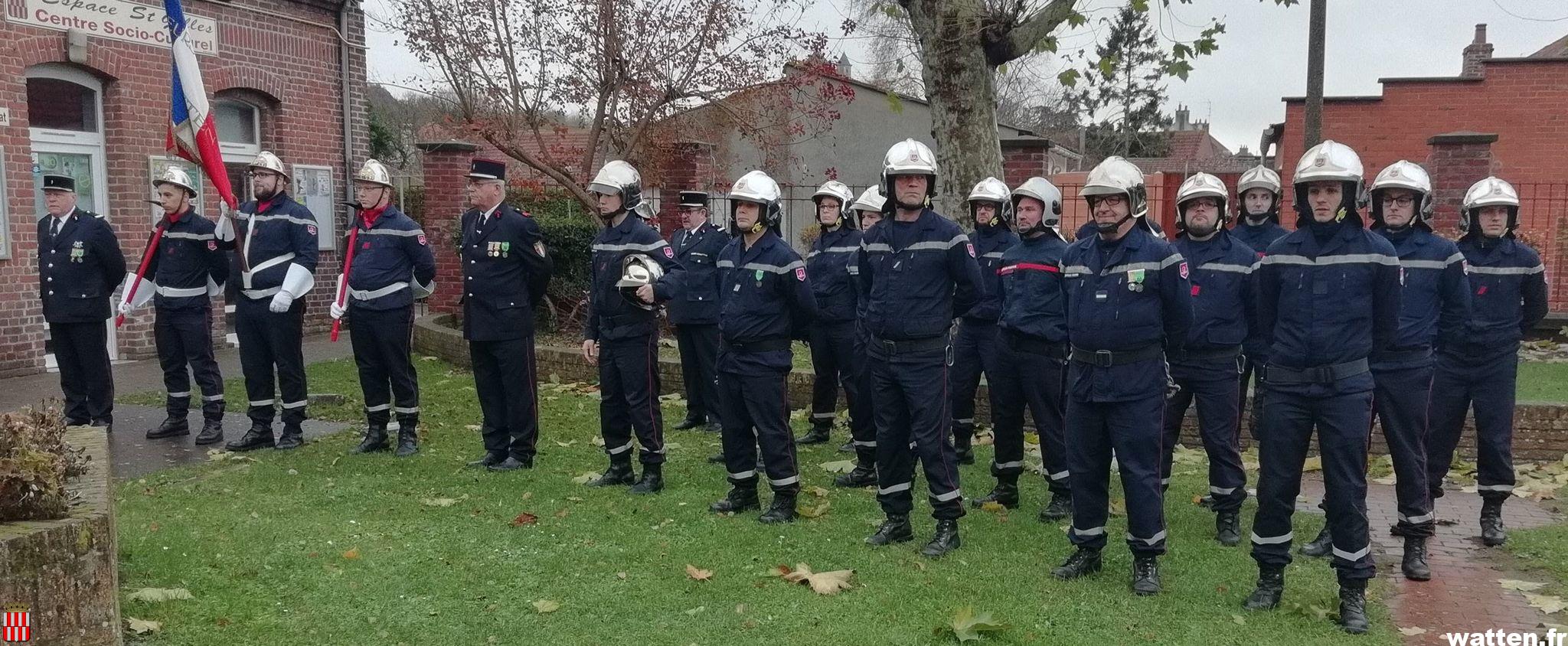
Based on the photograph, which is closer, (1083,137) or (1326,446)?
(1326,446)

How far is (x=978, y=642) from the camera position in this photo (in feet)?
16.2

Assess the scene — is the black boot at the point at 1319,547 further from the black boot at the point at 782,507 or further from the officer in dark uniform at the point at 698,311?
the officer in dark uniform at the point at 698,311

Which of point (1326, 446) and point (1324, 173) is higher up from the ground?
point (1324, 173)

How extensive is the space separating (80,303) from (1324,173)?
871 cm

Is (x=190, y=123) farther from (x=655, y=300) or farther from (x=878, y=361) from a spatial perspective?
(x=878, y=361)

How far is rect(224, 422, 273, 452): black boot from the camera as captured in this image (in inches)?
348

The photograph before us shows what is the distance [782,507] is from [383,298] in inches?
140

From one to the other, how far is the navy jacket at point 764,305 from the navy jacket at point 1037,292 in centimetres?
124

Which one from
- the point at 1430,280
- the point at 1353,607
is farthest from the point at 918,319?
the point at 1430,280

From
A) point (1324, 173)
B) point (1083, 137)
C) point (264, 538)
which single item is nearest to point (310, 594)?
point (264, 538)

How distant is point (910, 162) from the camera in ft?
20.3

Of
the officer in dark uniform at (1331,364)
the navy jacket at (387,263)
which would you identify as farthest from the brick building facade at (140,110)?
the officer in dark uniform at (1331,364)

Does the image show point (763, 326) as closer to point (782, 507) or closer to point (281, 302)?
point (782, 507)

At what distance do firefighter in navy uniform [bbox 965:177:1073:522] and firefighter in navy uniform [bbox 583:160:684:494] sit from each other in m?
2.12
